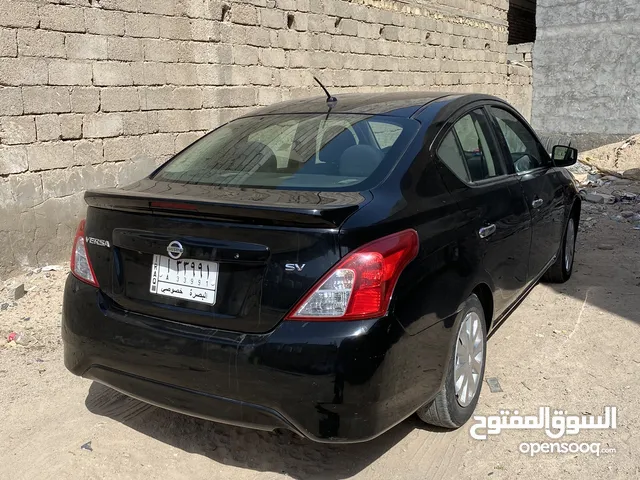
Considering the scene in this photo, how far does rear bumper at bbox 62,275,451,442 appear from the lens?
216 cm

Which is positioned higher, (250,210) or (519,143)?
(519,143)

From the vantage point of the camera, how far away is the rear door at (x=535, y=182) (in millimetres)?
3739

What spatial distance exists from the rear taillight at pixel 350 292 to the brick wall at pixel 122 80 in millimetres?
4117

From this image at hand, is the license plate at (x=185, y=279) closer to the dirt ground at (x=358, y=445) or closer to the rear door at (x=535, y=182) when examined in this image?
the dirt ground at (x=358, y=445)

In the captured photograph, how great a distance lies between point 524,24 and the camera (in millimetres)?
22859

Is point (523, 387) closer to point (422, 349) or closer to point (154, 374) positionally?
point (422, 349)

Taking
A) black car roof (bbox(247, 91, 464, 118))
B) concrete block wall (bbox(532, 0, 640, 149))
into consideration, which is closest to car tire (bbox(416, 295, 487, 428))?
black car roof (bbox(247, 91, 464, 118))

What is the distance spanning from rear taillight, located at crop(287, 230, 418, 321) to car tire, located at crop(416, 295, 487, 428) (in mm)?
617

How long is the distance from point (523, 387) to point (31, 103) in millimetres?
4689

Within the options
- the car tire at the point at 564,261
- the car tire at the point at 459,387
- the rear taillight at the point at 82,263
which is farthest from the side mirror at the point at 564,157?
the rear taillight at the point at 82,263

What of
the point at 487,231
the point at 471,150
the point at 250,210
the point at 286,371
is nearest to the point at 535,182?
the point at 471,150

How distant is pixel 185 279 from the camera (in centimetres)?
237

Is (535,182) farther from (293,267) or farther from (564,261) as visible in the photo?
(293,267)

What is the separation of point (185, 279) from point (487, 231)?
1507 mm
